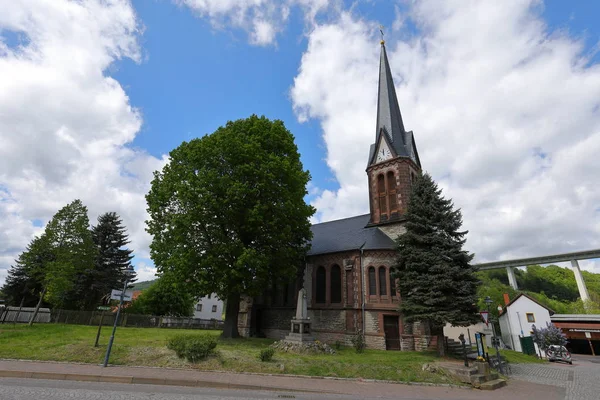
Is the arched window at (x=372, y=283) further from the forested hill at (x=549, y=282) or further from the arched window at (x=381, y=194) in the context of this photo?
the forested hill at (x=549, y=282)

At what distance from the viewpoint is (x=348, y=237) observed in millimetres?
29234

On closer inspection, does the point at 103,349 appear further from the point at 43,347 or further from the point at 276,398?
the point at 276,398

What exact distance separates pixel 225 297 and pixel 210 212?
605 cm

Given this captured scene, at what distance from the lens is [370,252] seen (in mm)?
24719

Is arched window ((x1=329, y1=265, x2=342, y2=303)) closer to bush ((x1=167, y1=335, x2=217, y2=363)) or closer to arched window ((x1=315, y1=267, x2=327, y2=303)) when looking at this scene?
arched window ((x1=315, y1=267, x2=327, y2=303))

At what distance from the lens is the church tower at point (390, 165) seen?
2892 centimetres

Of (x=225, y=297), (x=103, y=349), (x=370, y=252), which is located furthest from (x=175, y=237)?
(x=370, y=252)

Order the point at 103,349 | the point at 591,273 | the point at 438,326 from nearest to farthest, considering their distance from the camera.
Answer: the point at 103,349, the point at 438,326, the point at 591,273

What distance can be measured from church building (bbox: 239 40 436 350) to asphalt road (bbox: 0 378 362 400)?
1448cm

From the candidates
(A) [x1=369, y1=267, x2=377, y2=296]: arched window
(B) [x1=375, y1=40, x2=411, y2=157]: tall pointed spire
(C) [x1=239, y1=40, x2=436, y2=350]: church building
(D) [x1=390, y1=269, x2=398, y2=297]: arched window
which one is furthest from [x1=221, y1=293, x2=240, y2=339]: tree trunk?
(B) [x1=375, y1=40, x2=411, y2=157]: tall pointed spire

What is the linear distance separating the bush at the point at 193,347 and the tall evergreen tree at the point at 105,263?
25633 mm

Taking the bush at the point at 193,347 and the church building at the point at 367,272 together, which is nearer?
the bush at the point at 193,347

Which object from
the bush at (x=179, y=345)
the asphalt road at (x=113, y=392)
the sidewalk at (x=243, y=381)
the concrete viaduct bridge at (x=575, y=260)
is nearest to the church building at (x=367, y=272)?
the sidewalk at (x=243, y=381)

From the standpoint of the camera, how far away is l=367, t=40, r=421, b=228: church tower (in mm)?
28920
